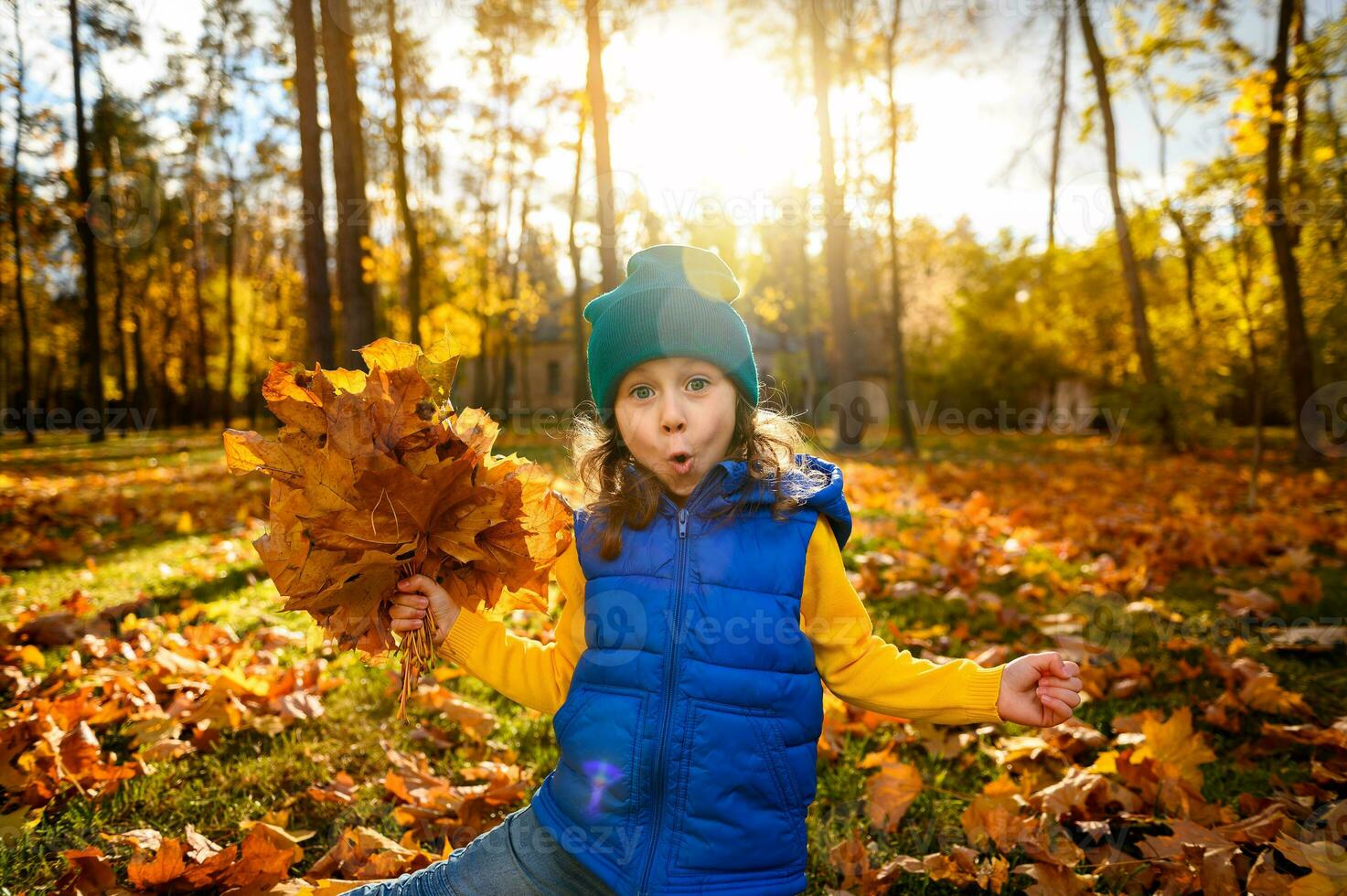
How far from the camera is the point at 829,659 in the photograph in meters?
1.84

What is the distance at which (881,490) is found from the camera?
9.15m

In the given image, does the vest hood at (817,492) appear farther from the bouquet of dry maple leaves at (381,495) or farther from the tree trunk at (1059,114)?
the tree trunk at (1059,114)

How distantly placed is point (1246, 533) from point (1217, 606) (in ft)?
7.01

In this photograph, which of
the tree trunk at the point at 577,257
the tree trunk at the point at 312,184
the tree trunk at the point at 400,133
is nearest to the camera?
the tree trunk at the point at 312,184

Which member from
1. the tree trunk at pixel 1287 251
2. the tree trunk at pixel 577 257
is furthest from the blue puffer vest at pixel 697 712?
the tree trunk at pixel 577 257

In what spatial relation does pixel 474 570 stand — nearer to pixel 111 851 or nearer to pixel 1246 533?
pixel 111 851

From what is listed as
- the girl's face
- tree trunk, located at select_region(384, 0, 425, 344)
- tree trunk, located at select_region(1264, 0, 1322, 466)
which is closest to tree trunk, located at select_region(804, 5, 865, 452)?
tree trunk, located at select_region(1264, 0, 1322, 466)

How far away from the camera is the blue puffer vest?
1546 mm

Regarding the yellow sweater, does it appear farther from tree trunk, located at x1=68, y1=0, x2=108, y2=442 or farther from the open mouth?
tree trunk, located at x1=68, y1=0, x2=108, y2=442

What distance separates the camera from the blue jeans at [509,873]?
1616 millimetres

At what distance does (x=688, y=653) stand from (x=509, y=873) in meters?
0.62

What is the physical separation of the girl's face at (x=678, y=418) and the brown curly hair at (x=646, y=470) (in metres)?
0.06

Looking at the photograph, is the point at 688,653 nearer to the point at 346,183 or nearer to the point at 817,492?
the point at 817,492

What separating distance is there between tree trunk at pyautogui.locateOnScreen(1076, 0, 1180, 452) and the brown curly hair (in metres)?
14.0
